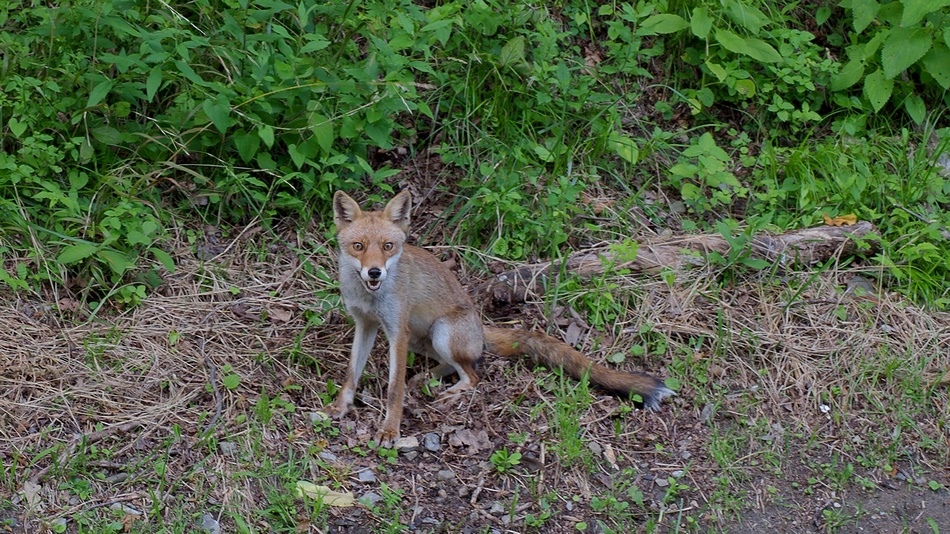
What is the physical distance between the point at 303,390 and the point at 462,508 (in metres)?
1.46

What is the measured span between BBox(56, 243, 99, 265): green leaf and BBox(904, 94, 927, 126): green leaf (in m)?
6.76

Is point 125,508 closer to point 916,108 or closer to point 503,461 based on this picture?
point 503,461

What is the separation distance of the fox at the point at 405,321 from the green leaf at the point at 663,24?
2999 mm

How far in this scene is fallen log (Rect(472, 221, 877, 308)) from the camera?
6.92 metres

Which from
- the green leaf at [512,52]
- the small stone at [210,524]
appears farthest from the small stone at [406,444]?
the green leaf at [512,52]

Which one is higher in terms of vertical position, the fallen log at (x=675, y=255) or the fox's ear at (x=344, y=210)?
the fox's ear at (x=344, y=210)

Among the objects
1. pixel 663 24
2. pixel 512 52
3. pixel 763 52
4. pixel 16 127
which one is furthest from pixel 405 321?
pixel 763 52

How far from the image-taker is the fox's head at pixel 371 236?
572cm

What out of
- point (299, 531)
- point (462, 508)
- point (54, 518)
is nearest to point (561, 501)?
point (462, 508)

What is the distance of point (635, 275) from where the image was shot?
7.00 meters

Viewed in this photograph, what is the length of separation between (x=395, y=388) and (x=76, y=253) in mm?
2292

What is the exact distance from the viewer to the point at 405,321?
242 inches

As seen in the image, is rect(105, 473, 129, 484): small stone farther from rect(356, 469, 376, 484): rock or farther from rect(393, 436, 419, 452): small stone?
rect(393, 436, 419, 452): small stone

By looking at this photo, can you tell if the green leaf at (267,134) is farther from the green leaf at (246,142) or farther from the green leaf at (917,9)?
the green leaf at (917,9)
